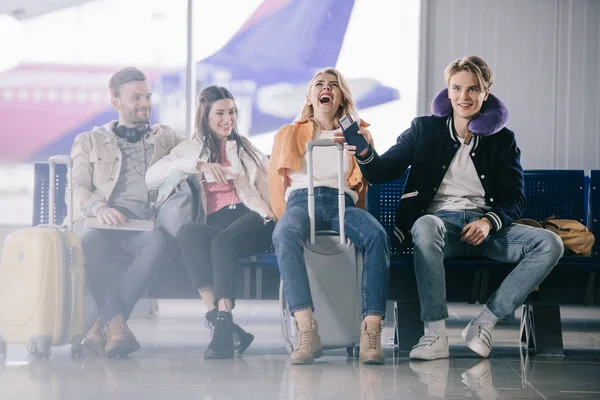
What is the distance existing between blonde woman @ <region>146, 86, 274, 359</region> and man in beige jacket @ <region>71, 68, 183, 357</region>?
0.45 feet

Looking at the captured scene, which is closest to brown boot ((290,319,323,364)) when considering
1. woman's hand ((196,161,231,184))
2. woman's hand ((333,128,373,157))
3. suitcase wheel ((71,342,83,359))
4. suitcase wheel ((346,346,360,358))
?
suitcase wheel ((346,346,360,358))

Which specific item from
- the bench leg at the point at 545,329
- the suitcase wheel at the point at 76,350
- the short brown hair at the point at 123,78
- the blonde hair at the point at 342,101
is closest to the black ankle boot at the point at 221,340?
the suitcase wheel at the point at 76,350

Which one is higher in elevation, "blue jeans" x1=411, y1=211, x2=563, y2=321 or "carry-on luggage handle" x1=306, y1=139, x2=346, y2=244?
"carry-on luggage handle" x1=306, y1=139, x2=346, y2=244

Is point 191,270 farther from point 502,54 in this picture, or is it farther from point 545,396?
point 502,54

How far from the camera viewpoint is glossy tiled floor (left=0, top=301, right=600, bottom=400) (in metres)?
2.59

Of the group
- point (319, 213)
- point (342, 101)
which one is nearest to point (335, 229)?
point (319, 213)

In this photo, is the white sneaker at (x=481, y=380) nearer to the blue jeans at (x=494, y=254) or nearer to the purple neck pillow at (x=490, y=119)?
the blue jeans at (x=494, y=254)

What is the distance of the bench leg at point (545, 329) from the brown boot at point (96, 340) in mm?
1836

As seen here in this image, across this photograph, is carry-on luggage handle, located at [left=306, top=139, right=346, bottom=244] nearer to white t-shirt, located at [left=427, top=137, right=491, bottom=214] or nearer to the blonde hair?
the blonde hair

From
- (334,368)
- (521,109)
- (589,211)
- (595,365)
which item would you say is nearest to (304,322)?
(334,368)

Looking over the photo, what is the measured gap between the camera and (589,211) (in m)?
3.90

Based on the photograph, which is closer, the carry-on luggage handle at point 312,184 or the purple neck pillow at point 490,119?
the carry-on luggage handle at point 312,184

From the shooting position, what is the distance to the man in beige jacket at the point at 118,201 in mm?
3549

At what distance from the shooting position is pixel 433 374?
297cm
